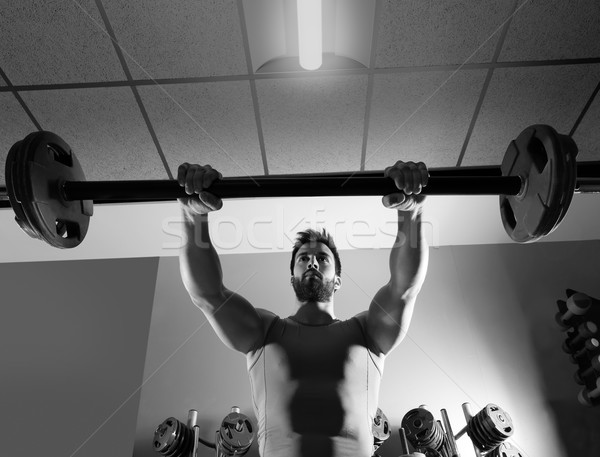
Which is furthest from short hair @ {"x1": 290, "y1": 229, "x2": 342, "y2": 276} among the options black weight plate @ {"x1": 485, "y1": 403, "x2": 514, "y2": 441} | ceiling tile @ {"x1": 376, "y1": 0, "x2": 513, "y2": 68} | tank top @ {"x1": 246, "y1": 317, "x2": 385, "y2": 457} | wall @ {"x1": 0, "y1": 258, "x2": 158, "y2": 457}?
wall @ {"x1": 0, "y1": 258, "x2": 158, "y2": 457}

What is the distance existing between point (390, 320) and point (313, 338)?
257 mm

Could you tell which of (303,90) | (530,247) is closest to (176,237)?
(303,90)

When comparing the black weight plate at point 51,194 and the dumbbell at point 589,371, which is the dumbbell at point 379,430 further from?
the black weight plate at point 51,194

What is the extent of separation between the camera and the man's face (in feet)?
5.67

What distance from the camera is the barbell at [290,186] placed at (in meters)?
1.12

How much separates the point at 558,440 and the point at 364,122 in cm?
183

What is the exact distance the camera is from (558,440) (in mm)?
2350

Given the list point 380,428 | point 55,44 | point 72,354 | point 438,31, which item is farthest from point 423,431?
point 55,44

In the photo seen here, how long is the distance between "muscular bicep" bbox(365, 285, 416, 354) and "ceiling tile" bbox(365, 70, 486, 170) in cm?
93

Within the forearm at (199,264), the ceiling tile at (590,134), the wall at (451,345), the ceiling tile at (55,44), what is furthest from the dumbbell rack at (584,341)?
the ceiling tile at (55,44)

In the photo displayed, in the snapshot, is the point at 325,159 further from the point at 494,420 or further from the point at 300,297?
the point at 494,420

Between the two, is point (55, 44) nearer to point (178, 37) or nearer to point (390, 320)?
point (178, 37)

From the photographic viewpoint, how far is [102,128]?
2.18 m

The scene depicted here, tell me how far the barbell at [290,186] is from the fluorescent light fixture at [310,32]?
690 millimetres
